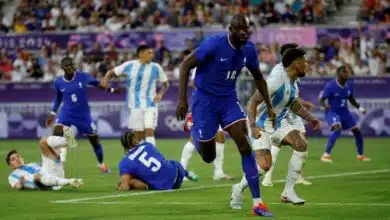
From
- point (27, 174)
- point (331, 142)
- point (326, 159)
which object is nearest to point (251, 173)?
point (27, 174)

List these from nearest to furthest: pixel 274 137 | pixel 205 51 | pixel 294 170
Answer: pixel 205 51
pixel 294 170
pixel 274 137

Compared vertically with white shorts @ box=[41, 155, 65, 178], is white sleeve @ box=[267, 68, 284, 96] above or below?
above

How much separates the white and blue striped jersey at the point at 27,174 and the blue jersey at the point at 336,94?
9883 millimetres

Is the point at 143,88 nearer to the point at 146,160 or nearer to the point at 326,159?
the point at 326,159

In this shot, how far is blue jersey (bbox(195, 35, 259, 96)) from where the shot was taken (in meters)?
13.8

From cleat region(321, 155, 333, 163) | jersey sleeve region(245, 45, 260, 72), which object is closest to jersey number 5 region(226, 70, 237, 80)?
jersey sleeve region(245, 45, 260, 72)

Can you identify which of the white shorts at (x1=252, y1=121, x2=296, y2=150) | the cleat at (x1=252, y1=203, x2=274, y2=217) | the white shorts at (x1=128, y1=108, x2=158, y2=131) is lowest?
the white shorts at (x1=128, y1=108, x2=158, y2=131)

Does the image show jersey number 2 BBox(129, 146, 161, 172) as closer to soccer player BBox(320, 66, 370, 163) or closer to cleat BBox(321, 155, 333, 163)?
cleat BBox(321, 155, 333, 163)

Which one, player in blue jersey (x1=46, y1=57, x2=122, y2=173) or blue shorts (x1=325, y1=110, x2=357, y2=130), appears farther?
blue shorts (x1=325, y1=110, x2=357, y2=130)

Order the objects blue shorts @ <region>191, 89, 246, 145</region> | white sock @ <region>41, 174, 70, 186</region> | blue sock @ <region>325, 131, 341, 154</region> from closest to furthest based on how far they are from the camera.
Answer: blue shorts @ <region>191, 89, 246, 145</region> → white sock @ <region>41, 174, 70, 186</region> → blue sock @ <region>325, 131, 341, 154</region>

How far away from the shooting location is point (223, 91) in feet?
46.2

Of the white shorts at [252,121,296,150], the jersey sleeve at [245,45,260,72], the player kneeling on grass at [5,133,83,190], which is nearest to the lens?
the jersey sleeve at [245,45,260,72]

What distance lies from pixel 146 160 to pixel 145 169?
0.58 ft

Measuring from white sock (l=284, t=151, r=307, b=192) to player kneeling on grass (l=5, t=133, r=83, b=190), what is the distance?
4.60 m
